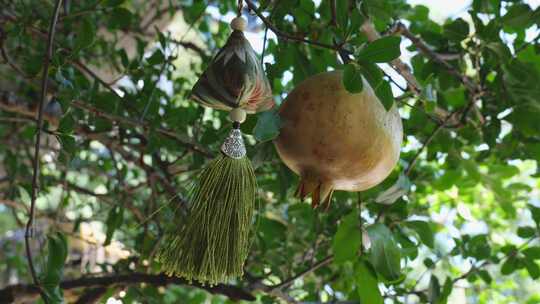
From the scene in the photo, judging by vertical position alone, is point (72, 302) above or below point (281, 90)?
below

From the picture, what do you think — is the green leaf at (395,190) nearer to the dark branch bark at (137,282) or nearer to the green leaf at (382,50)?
the green leaf at (382,50)

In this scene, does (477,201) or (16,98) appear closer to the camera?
(16,98)

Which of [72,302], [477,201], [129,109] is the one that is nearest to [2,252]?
[72,302]

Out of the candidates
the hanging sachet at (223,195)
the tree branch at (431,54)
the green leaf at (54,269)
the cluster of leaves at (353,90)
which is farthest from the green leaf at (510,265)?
the green leaf at (54,269)

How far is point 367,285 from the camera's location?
0.93 m

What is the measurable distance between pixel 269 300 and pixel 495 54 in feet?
2.06

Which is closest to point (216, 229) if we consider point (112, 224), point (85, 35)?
point (85, 35)

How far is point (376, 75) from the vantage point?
704 millimetres

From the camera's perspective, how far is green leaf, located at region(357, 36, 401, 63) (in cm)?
71

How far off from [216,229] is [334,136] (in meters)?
0.18

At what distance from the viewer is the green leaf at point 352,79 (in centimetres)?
68

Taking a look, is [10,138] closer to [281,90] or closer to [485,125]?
[281,90]

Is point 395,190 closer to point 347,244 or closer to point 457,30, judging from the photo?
point 347,244

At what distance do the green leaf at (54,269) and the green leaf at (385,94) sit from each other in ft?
1.66
